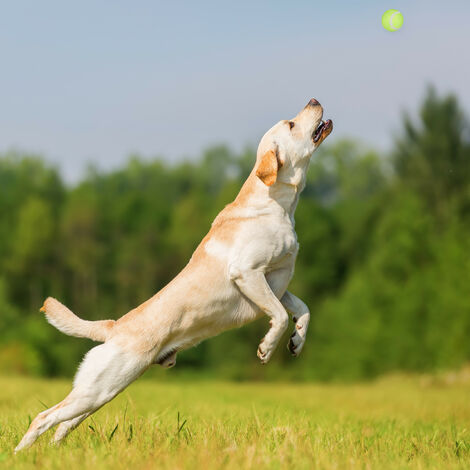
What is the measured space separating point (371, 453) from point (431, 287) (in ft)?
105

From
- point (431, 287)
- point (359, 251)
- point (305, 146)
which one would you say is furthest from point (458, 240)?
point (305, 146)

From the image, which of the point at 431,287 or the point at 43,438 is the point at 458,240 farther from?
the point at 43,438

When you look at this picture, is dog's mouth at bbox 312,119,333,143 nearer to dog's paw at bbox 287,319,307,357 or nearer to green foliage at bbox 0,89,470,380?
dog's paw at bbox 287,319,307,357

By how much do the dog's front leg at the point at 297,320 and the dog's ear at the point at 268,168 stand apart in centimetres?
108

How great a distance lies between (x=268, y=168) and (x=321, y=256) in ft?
134

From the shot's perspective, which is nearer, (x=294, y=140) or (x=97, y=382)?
(x=97, y=382)

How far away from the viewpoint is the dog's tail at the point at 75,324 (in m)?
5.65

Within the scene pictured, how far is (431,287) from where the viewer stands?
35.8 meters

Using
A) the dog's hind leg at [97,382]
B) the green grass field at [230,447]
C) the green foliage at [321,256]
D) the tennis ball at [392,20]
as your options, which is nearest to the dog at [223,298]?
the dog's hind leg at [97,382]

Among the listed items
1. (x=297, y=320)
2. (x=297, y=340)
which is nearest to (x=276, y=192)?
(x=297, y=320)

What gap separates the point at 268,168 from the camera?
19.3 ft

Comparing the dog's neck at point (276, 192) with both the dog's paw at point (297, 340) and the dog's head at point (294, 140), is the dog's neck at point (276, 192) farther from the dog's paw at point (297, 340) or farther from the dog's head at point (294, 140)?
the dog's paw at point (297, 340)

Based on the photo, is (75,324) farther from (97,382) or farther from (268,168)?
(268,168)

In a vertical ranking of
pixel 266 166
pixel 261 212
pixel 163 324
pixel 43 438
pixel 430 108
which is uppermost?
pixel 430 108
